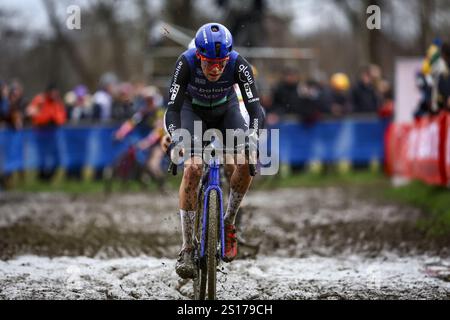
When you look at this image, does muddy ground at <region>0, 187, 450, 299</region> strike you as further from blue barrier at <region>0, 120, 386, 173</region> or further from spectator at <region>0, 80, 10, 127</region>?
blue barrier at <region>0, 120, 386, 173</region>

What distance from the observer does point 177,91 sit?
6887 mm

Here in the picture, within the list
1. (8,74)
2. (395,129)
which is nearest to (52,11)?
(8,74)

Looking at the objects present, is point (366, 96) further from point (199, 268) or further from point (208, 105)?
point (199, 268)

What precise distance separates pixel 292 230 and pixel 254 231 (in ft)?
1.94

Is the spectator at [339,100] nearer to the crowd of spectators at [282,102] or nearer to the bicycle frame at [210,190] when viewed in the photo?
the crowd of spectators at [282,102]

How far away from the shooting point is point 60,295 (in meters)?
6.71

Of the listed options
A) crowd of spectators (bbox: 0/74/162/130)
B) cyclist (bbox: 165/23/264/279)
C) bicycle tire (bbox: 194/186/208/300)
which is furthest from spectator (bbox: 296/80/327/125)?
bicycle tire (bbox: 194/186/208/300)

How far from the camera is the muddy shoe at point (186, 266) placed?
21.3 feet

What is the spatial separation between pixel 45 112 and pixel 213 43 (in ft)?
46.3

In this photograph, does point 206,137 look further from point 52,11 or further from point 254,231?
point 52,11

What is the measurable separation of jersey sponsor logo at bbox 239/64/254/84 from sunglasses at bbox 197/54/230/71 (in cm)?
35

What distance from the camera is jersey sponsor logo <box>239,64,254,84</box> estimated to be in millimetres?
7051

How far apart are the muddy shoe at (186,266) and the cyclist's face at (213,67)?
1.49m

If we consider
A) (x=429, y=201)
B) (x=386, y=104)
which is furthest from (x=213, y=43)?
(x=386, y=104)
